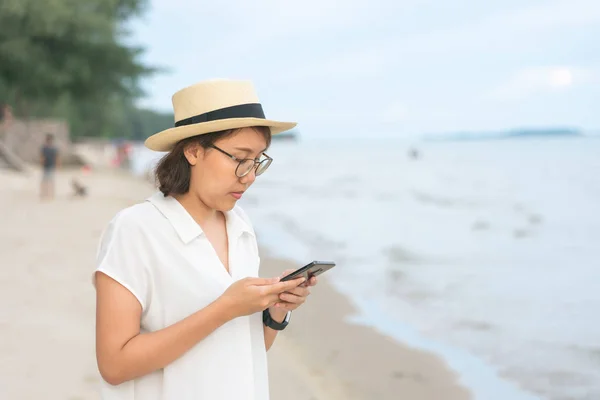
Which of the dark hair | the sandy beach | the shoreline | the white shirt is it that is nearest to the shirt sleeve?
the white shirt

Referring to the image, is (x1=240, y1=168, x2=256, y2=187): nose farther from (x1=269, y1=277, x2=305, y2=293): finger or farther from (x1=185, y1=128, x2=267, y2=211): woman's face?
(x1=269, y1=277, x2=305, y2=293): finger

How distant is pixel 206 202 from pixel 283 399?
11.7ft

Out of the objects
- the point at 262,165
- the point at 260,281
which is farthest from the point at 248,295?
the point at 262,165

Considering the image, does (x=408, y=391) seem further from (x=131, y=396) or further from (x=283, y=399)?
(x=131, y=396)

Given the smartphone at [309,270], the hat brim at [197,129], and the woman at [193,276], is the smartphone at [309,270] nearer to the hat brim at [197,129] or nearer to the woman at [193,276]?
the woman at [193,276]

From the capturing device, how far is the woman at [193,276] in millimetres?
1739

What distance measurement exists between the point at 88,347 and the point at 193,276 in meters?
4.24

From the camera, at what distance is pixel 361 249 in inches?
583

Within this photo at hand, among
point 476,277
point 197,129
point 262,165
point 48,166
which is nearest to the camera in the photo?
point 197,129

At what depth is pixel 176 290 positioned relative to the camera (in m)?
1.80

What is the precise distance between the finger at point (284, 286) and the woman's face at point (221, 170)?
28cm

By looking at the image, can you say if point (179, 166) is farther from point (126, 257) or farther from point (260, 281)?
point (260, 281)

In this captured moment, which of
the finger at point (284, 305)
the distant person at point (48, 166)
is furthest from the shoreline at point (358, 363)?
the distant person at point (48, 166)

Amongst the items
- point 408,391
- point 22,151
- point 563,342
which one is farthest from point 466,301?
point 22,151
